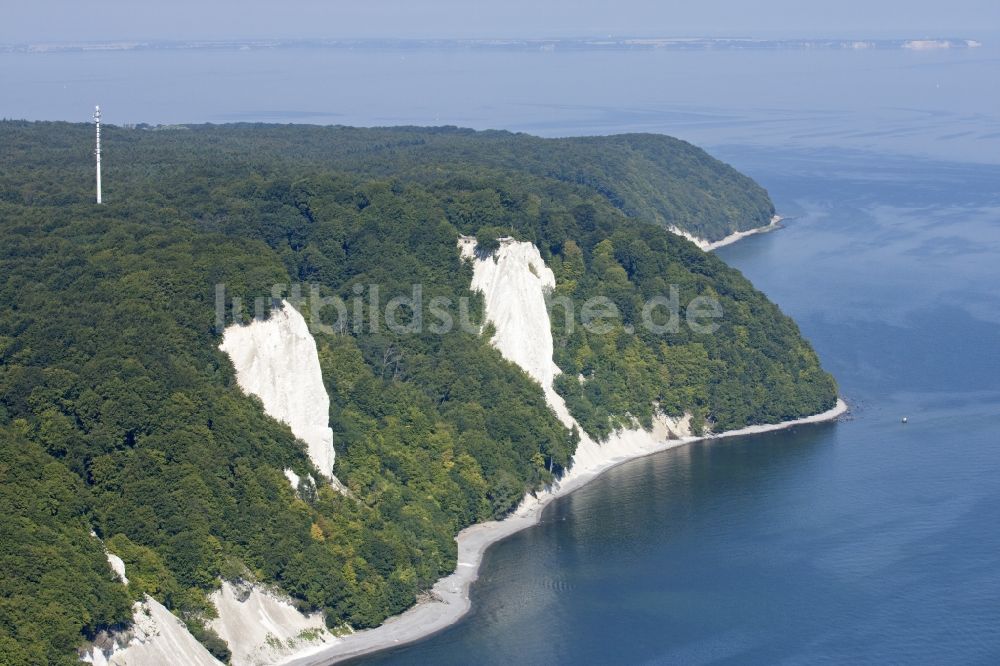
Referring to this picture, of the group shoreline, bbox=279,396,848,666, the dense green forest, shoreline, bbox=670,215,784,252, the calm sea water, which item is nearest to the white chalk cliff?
the dense green forest

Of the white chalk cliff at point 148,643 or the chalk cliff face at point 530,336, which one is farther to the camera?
the chalk cliff face at point 530,336

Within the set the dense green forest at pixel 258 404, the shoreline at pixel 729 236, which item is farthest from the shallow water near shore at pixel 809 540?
the shoreline at pixel 729 236

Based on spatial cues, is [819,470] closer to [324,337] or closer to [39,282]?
[324,337]

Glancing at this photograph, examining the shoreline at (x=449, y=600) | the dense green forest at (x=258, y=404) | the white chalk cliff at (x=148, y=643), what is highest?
the dense green forest at (x=258, y=404)

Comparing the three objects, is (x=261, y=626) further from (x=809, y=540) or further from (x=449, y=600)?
(x=809, y=540)

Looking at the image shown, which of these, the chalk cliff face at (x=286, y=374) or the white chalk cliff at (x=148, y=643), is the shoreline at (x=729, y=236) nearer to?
the chalk cliff face at (x=286, y=374)

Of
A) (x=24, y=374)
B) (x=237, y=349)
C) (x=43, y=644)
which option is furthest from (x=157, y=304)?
(x=43, y=644)
